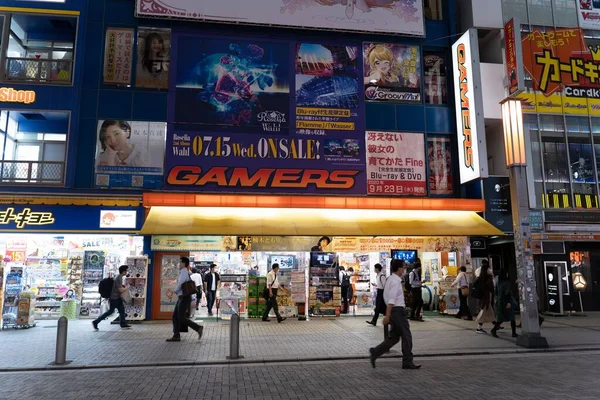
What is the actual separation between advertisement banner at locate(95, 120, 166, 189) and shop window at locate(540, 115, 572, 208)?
14363 millimetres

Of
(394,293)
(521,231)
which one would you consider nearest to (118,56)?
(394,293)

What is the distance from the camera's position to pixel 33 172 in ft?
49.0

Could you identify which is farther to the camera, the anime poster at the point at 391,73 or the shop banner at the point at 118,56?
the anime poster at the point at 391,73

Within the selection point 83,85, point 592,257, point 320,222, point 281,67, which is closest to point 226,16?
point 281,67

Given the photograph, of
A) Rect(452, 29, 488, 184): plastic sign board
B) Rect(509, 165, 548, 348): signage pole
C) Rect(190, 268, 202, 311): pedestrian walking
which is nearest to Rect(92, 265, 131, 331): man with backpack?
Rect(190, 268, 202, 311): pedestrian walking

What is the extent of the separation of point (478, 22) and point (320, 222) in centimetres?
989

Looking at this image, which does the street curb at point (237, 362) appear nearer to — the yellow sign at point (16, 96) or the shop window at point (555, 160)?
the shop window at point (555, 160)

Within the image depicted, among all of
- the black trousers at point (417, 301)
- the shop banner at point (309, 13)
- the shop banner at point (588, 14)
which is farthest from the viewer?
the shop banner at point (588, 14)

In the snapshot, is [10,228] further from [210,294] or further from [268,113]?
[268,113]

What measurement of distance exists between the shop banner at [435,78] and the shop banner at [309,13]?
114cm

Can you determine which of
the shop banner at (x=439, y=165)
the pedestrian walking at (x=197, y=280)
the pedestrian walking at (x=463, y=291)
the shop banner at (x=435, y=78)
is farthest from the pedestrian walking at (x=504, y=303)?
the pedestrian walking at (x=197, y=280)

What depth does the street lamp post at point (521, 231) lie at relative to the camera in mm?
10242

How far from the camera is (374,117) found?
16500 millimetres

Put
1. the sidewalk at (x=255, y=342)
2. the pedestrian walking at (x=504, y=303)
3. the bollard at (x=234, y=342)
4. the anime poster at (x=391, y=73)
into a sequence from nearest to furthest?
1. the bollard at (x=234, y=342)
2. the sidewalk at (x=255, y=342)
3. the pedestrian walking at (x=504, y=303)
4. the anime poster at (x=391, y=73)
